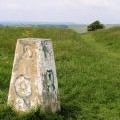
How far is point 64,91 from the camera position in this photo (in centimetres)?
1343

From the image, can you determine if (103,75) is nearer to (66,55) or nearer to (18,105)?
(66,55)

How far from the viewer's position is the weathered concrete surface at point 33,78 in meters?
10.3

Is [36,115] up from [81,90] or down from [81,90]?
up

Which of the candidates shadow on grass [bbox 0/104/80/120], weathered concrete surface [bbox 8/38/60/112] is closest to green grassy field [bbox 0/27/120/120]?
shadow on grass [bbox 0/104/80/120]

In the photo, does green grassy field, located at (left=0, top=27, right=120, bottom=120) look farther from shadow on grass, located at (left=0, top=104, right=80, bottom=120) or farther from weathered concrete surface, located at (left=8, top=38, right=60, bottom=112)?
weathered concrete surface, located at (left=8, top=38, right=60, bottom=112)

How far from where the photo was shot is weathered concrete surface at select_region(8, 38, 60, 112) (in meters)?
10.3

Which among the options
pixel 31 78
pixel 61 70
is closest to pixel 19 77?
pixel 31 78

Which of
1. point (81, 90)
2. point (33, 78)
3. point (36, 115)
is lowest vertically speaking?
point (81, 90)

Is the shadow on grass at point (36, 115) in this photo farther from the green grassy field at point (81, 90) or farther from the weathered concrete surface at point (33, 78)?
the weathered concrete surface at point (33, 78)

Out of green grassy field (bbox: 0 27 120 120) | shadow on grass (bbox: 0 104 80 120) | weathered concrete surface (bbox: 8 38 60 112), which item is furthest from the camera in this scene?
green grassy field (bbox: 0 27 120 120)

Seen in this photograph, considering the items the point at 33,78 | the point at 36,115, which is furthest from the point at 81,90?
the point at 36,115

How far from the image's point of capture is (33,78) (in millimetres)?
10305

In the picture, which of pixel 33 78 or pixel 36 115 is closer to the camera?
pixel 36 115

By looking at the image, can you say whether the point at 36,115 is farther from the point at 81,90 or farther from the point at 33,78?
the point at 81,90
